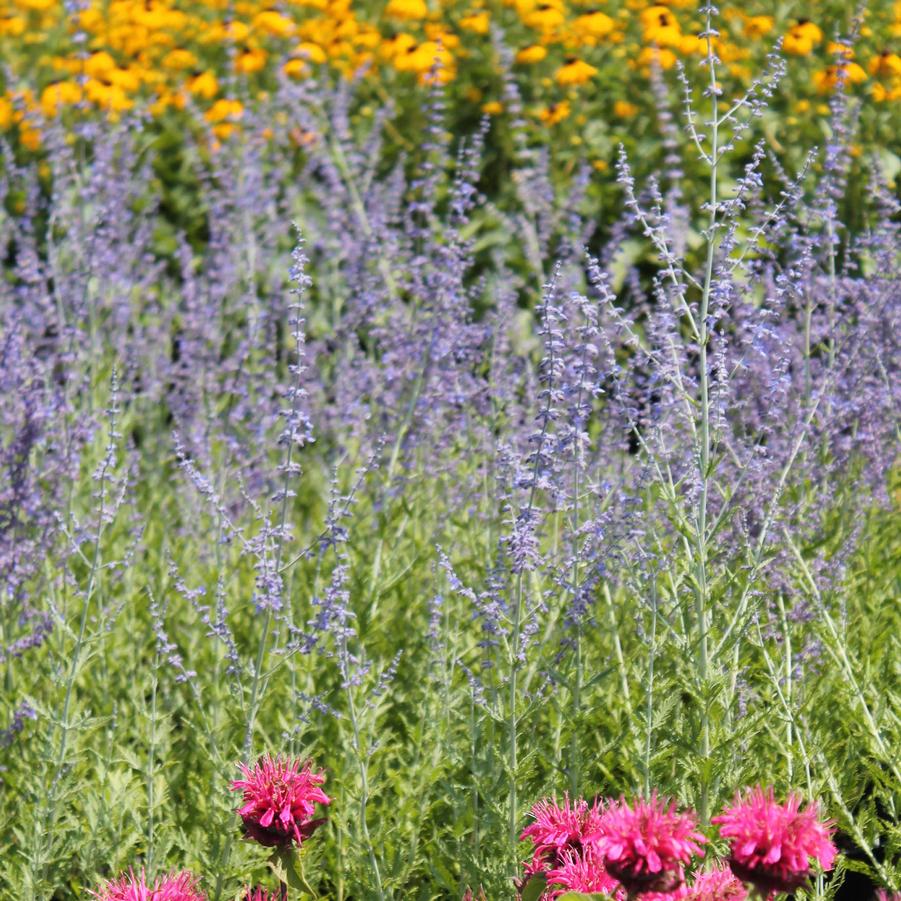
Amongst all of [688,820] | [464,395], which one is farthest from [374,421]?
[688,820]

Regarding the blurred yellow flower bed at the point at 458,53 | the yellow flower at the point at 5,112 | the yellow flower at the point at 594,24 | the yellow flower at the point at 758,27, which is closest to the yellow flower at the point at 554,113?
the blurred yellow flower bed at the point at 458,53

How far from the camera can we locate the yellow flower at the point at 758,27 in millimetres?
6625

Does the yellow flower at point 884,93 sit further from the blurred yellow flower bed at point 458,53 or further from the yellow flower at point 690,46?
the yellow flower at point 690,46

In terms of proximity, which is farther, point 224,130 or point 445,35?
point 445,35

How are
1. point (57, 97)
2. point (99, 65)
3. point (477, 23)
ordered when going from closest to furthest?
point (57, 97) < point (99, 65) < point (477, 23)

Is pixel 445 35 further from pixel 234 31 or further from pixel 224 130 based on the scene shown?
pixel 224 130

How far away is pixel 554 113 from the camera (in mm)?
6461

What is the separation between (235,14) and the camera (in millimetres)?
7820

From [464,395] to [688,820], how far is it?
2.11m

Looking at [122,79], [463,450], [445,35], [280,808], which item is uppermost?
[280,808]

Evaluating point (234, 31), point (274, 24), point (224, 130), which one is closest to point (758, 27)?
point (274, 24)

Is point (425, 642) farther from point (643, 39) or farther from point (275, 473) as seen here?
point (643, 39)

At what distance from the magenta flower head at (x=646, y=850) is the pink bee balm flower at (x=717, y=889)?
5.2 inches

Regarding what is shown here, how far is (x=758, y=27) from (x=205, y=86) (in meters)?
2.69
